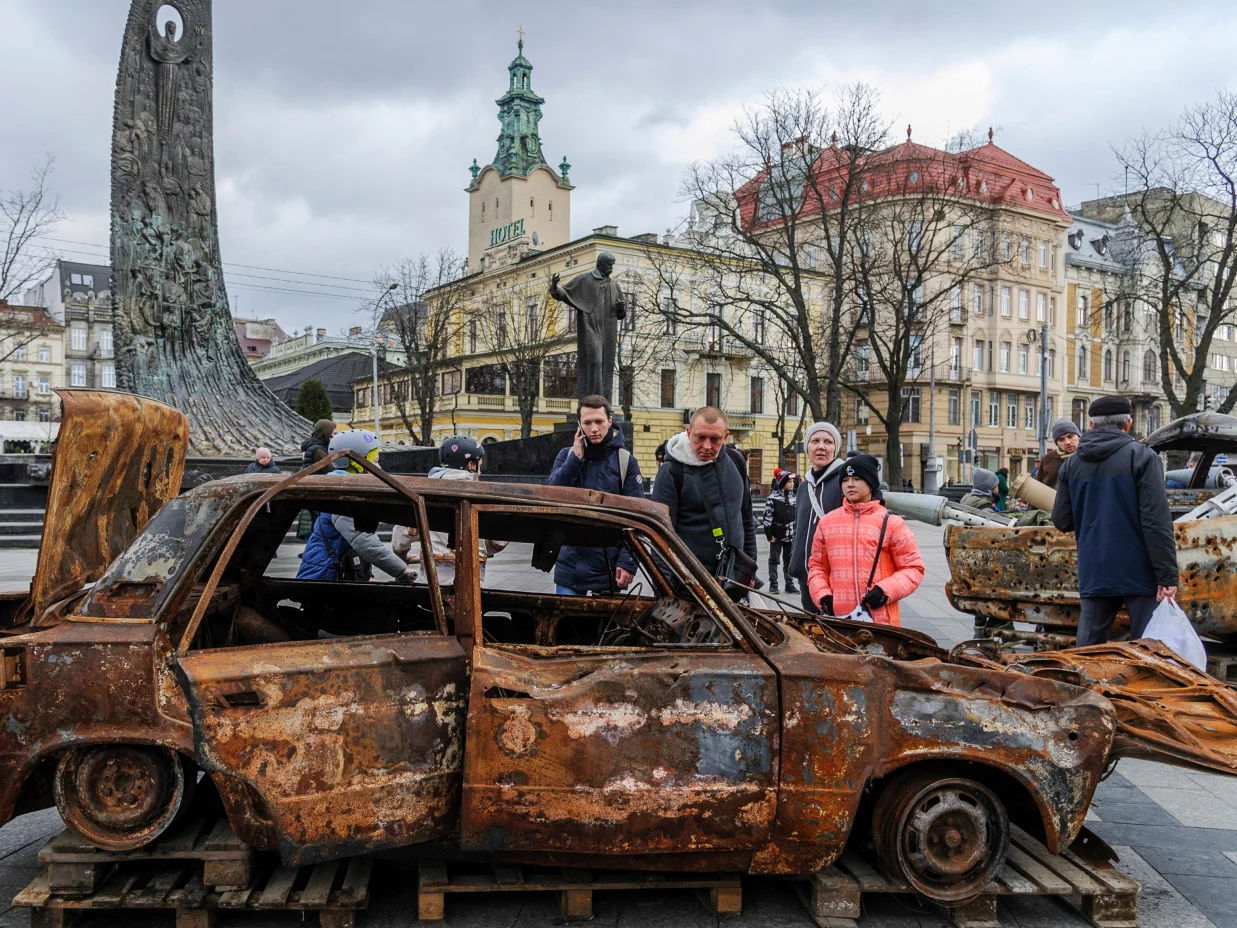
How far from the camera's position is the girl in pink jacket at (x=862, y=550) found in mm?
5031

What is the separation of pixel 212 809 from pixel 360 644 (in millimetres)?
917

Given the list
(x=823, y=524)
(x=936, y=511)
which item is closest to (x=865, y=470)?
(x=823, y=524)

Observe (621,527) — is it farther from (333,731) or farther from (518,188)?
(518,188)

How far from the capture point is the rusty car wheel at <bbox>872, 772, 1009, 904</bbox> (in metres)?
3.38

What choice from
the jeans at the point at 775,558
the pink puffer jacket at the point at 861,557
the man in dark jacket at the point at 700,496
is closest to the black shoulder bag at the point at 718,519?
the man in dark jacket at the point at 700,496

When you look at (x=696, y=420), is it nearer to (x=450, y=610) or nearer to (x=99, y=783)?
(x=450, y=610)

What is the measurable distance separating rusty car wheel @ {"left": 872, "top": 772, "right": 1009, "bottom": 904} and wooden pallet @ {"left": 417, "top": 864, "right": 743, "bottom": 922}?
0.59 m

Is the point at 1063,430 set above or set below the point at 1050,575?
above

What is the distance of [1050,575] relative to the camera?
7.13 meters

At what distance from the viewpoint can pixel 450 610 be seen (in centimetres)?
360

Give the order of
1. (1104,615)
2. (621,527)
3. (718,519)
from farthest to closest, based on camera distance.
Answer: (718,519)
(1104,615)
(621,527)

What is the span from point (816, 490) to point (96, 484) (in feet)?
13.1

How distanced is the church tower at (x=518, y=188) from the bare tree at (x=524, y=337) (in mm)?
20014

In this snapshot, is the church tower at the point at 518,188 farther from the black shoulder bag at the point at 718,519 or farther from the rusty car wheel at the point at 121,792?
the rusty car wheel at the point at 121,792
